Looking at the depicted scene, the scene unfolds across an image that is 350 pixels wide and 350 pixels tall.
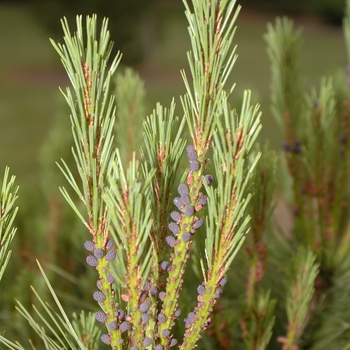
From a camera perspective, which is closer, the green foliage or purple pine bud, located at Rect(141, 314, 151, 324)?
purple pine bud, located at Rect(141, 314, 151, 324)

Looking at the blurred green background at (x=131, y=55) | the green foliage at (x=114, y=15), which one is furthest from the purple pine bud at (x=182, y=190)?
the green foliage at (x=114, y=15)

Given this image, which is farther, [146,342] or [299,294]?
[299,294]

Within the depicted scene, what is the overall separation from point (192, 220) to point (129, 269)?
0.03m

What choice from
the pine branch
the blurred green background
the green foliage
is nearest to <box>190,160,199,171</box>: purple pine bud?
the pine branch

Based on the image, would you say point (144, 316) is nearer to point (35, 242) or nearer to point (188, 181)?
point (188, 181)

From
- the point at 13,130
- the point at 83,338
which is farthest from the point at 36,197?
the point at 13,130

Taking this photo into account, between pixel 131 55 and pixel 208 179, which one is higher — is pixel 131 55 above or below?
above

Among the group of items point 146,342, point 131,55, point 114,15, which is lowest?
point 146,342

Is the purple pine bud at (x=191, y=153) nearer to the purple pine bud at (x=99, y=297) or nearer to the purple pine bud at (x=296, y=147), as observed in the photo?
the purple pine bud at (x=99, y=297)

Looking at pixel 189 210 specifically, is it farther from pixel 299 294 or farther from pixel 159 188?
pixel 299 294

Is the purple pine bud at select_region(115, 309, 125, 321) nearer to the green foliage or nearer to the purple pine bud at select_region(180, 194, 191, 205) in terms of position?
the purple pine bud at select_region(180, 194, 191, 205)

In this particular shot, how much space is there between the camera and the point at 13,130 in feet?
7.72

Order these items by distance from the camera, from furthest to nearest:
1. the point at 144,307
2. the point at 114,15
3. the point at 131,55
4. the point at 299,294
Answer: the point at 131,55
the point at 114,15
the point at 299,294
the point at 144,307

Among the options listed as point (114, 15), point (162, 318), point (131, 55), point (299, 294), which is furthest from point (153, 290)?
point (131, 55)
